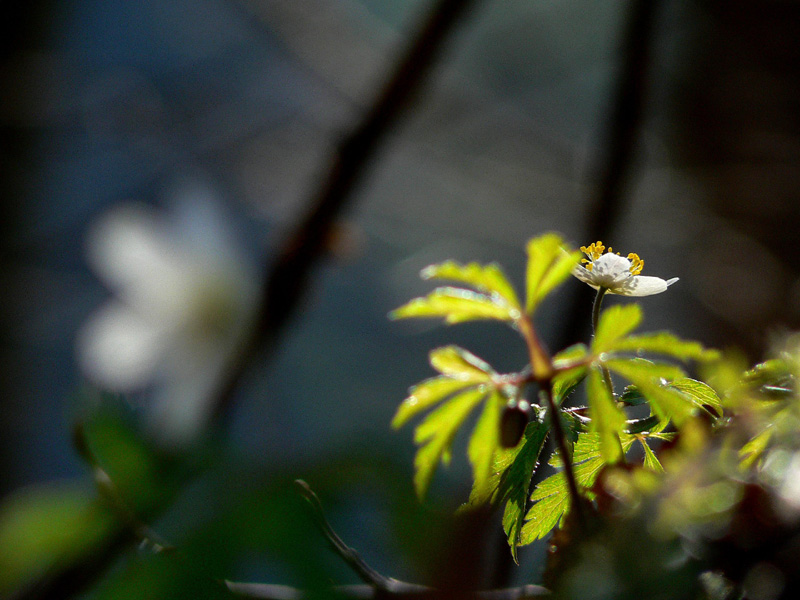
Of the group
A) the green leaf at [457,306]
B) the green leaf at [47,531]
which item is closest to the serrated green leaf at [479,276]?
the green leaf at [457,306]

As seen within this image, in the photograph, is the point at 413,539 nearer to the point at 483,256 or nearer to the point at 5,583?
the point at 5,583

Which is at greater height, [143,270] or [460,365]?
[460,365]

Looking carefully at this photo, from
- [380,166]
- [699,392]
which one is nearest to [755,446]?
[699,392]

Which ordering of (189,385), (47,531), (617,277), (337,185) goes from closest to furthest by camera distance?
(47,531)
(617,277)
(337,185)
(189,385)

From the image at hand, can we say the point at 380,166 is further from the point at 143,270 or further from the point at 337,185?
the point at 337,185

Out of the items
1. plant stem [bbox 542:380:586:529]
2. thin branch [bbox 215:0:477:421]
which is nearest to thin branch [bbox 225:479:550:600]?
plant stem [bbox 542:380:586:529]

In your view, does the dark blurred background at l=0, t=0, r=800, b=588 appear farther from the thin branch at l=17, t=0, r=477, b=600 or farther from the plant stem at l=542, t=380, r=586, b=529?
the plant stem at l=542, t=380, r=586, b=529
